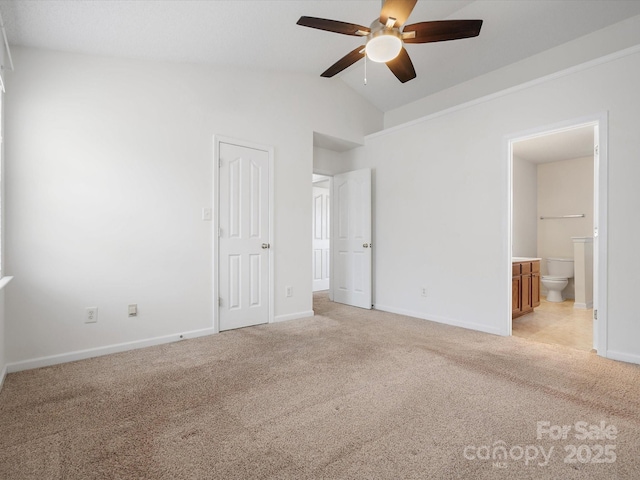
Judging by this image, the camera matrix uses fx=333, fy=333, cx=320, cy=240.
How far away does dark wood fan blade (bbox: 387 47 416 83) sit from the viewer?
2568mm

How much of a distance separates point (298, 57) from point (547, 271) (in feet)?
17.5

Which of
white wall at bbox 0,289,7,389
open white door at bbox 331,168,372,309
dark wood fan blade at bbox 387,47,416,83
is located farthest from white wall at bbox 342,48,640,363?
white wall at bbox 0,289,7,389

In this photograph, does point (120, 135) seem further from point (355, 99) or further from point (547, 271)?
point (547, 271)

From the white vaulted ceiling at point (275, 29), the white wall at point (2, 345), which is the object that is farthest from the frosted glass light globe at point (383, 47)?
the white wall at point (2, 345)

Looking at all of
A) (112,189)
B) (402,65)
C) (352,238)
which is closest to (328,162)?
(352,238)

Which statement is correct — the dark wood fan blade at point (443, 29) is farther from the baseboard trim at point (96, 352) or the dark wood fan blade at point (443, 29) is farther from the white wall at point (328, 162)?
the baseboard trim at point (96, 352)

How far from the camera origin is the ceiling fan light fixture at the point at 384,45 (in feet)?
7.22

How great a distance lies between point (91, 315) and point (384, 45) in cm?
314

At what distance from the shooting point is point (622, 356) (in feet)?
8.87

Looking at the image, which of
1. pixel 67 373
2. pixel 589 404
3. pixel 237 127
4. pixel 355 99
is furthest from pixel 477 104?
pixel 67 373

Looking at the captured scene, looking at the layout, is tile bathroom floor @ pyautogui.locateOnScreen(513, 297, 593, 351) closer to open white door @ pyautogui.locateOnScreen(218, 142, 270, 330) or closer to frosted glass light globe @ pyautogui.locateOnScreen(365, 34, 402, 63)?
open white door @ pyautogui.locateOnScreen(218, 142, 270, 330)

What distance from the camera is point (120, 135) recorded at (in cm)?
296

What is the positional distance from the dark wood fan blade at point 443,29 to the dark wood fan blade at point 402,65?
0.46 ft

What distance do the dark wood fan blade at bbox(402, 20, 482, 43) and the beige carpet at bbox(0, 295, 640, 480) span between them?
2.42 metres
